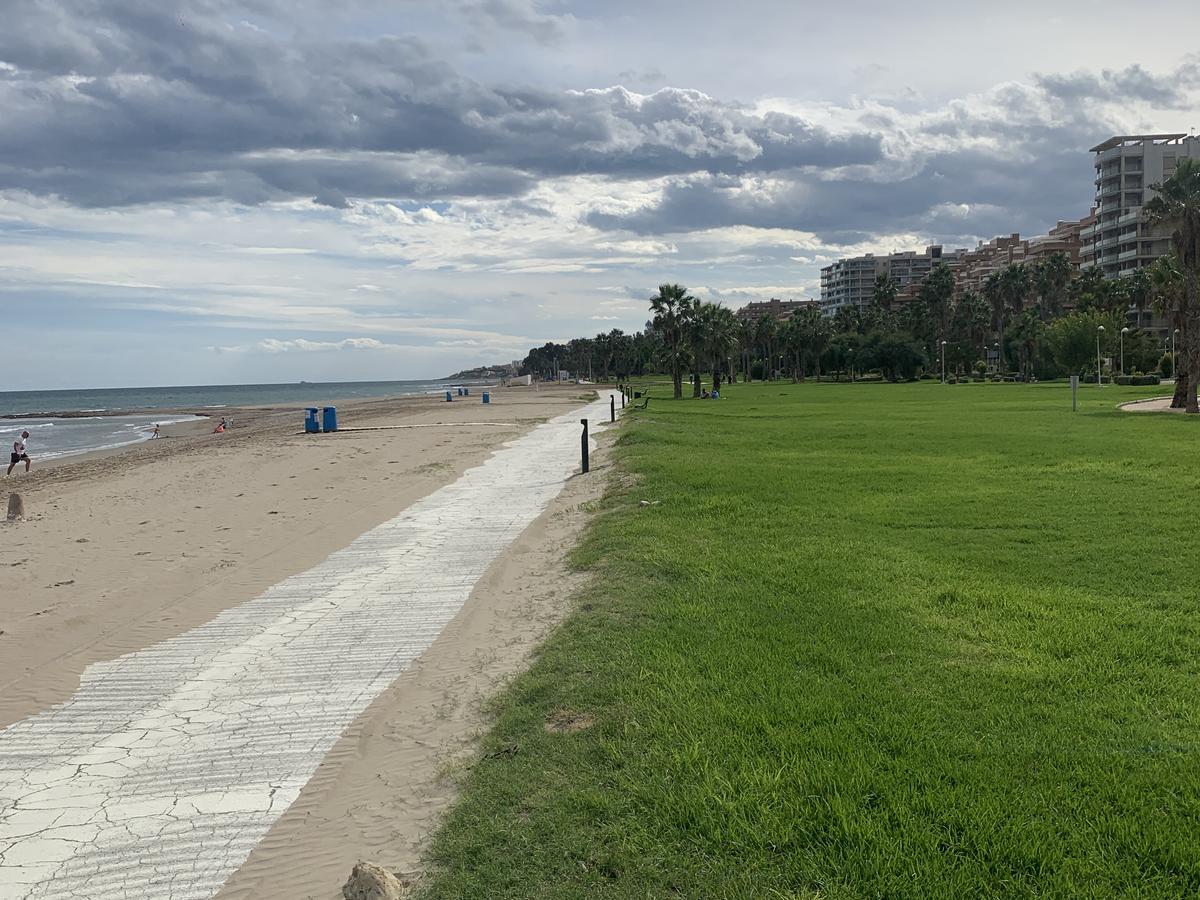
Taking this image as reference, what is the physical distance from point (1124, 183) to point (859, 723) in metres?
130

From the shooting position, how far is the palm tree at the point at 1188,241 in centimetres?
3241

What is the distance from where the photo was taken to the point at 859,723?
471 cm

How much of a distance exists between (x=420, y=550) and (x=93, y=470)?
22.3 m

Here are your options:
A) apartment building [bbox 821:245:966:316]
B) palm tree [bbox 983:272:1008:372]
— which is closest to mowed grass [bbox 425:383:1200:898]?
palm tree [bbox 983:272:1008:372]

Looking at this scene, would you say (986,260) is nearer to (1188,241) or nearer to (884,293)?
(884,293)

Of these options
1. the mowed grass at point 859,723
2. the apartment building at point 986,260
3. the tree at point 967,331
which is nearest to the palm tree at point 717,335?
the tree at point 967,331

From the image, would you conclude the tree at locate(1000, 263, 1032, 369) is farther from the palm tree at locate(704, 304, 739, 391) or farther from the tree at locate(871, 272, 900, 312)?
the palm tree at locate(704, 304, 739, 391)

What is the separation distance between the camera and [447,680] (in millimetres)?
6617

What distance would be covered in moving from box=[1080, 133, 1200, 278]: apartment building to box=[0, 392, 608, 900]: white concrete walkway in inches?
4666

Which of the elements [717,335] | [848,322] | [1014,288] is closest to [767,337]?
[848,322]

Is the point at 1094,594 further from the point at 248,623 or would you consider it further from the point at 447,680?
the point at 248,623

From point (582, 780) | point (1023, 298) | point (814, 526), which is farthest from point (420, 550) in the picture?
point (1023, 298)

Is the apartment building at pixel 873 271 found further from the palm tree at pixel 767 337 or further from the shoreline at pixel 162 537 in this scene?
the shoreline at pixel 162 537

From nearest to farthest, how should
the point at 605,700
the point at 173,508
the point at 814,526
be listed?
the point at 605,700, the point at 814,526, the point at 173,508
